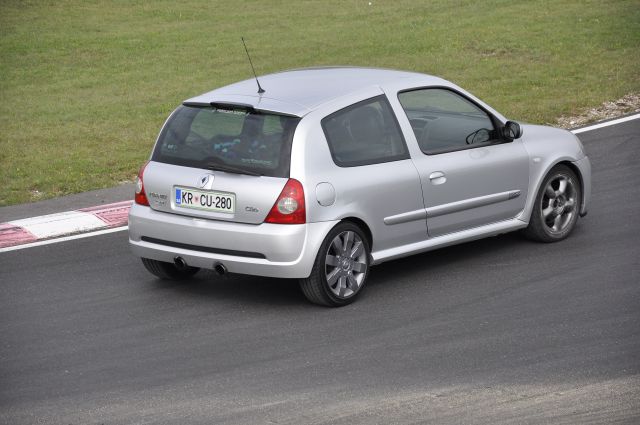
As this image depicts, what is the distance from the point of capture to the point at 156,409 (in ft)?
23.5

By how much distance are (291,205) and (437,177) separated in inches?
57.4

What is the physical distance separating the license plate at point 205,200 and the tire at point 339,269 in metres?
0.73

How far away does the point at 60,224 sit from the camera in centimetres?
1201

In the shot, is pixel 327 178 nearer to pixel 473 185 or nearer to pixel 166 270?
pixel 473 185

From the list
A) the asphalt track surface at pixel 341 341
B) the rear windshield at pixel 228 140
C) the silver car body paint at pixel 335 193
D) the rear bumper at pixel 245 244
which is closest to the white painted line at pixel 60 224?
the asphalt track surface at pixel 341 341

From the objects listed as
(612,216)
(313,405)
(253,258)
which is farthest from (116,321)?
(612,216)

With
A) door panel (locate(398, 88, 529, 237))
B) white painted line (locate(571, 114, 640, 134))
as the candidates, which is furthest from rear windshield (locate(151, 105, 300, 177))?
white painted line (locate(571, 114, 640, 134))

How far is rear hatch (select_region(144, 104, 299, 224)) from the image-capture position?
8.80 meters

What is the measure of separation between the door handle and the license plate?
1.67m

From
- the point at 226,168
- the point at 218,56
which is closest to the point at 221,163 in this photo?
the point at 226,168

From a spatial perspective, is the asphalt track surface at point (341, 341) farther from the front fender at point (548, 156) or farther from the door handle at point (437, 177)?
the door handle at point (437, 177)

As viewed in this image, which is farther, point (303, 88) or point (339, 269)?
point (303, 88)

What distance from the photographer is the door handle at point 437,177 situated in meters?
9.58

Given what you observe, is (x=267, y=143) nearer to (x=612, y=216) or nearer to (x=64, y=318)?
(x=64, y=318)
